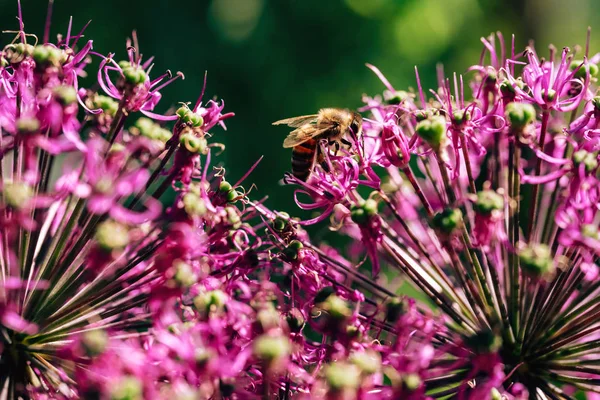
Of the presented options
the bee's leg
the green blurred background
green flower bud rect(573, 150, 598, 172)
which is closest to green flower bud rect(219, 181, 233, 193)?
the bee's leg

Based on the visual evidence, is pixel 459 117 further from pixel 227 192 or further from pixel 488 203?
pixel 227 192

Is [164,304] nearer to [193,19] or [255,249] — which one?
[255,249]

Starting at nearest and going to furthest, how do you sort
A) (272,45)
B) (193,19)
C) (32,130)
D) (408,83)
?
(32,130)
(408,83)
(272,45)
(193,19)

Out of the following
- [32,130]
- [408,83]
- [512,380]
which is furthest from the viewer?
[408,83]

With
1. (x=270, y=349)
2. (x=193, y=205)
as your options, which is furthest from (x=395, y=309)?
(x=193, y=205)

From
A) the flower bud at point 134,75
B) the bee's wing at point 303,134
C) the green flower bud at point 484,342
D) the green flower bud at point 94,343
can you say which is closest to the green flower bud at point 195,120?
the flower bud at point 134,75

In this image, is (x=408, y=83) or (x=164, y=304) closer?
(x=164, y=304)

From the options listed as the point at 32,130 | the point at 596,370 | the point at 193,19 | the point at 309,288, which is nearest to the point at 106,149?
the point at 32,130

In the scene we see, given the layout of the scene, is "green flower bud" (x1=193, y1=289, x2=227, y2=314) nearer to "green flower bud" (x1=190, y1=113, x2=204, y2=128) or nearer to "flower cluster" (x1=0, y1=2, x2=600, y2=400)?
"flower cluster" (x1=0, y1=2, x2=600, y2=400)
